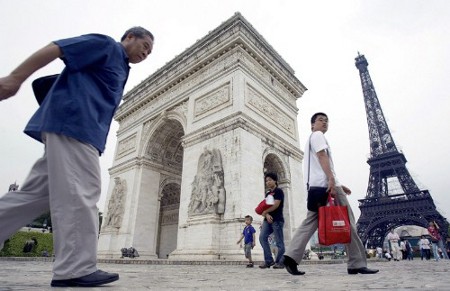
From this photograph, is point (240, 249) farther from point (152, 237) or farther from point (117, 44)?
point (117, 44)

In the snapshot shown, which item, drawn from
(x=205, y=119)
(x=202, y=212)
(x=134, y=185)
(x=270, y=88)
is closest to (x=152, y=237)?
(x=134, y=185)

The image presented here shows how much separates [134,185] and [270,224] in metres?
11.0

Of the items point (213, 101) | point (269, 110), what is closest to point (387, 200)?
point (269, 110)

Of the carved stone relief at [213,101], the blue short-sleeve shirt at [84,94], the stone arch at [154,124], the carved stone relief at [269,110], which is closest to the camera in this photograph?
the blue short-sleeve shirt at [84,94]

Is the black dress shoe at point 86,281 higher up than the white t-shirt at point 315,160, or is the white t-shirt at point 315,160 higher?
the white t-shirt at point 315,160

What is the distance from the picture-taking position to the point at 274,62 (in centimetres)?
1464

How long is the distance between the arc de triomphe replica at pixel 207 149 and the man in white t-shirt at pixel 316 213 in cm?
614

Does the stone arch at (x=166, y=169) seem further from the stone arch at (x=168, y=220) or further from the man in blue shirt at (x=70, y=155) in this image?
the man in blue shirt at (x=70, y=155)

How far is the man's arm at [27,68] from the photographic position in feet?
5.54

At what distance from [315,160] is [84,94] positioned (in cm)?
267

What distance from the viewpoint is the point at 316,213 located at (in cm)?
323

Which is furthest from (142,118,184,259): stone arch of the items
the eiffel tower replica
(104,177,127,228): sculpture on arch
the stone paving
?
the eiffel tower replica

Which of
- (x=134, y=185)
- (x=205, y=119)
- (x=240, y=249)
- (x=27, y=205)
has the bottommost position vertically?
(x=240, y=249)

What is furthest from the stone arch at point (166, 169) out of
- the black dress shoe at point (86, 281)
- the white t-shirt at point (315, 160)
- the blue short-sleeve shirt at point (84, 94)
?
the black dress shoe at point (86, 281)
